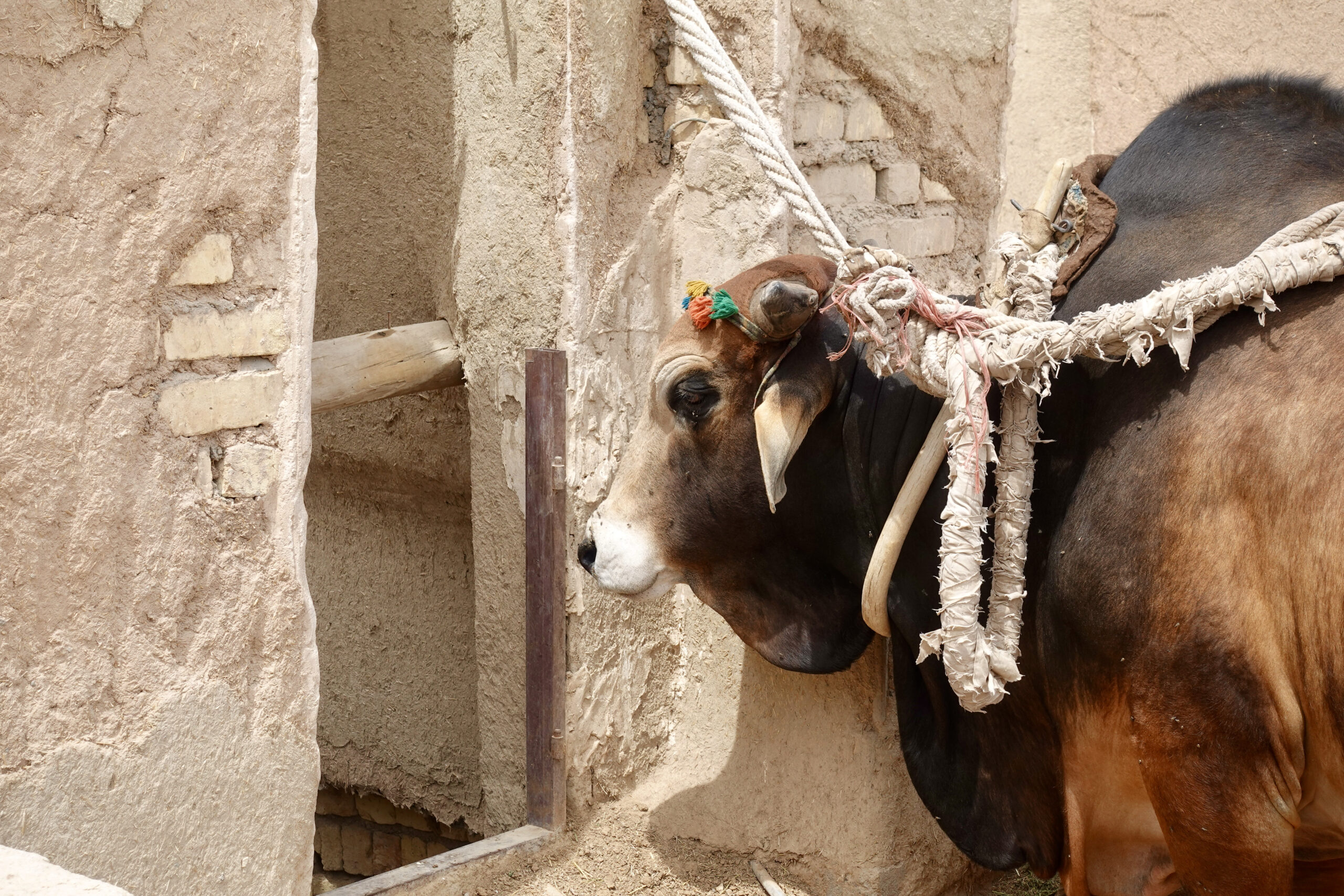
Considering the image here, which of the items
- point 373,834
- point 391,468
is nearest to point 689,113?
point 391,468

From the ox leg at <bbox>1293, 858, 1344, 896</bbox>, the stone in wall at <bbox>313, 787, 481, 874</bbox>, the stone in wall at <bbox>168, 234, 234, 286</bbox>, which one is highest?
the stone in wall at <bbox>168, 234, 234, 286</bbox>

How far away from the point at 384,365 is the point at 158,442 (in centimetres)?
101

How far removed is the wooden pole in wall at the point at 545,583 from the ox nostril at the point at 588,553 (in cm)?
36

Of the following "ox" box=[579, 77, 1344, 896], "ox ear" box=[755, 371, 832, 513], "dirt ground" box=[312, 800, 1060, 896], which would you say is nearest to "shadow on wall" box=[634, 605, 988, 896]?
"dirt ground" box=[312, 800, 1060, 896]

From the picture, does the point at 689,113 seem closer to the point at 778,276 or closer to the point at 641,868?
the point at 778,276

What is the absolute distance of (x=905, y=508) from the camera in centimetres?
256

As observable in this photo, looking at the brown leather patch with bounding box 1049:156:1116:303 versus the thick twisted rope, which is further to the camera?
the brown leather patch with bounding box 1049:156:1116:303

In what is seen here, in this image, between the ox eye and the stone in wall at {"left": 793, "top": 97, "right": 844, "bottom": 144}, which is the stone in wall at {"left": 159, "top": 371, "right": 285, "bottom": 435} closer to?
the ox eye

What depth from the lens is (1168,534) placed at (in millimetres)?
2260

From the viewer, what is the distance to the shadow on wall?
318 centimetres

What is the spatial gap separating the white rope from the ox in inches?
3.1

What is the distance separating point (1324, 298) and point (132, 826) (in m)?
2.16

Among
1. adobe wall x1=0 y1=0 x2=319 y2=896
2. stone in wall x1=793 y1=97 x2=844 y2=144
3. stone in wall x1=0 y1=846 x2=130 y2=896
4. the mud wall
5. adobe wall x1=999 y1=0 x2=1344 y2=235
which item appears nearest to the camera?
stone in wall x1=0 y1=846 x2=130 y2=896

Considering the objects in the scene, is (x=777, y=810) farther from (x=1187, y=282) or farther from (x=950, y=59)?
(x=950, y=59)
